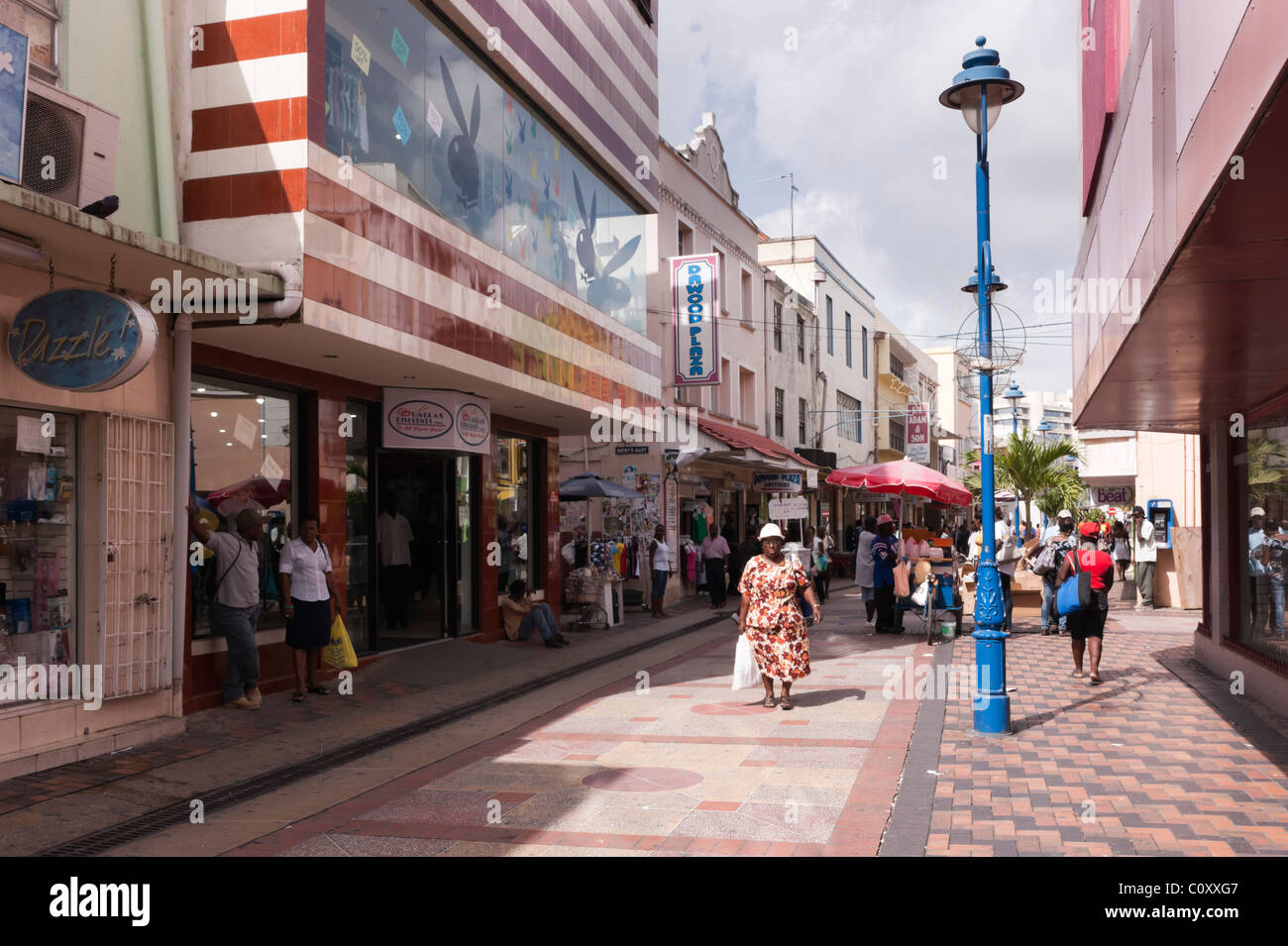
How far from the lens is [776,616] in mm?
10227

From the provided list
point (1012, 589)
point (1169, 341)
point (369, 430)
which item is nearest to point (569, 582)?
point (369, 430)

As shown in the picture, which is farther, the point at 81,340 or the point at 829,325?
the point at 829,325

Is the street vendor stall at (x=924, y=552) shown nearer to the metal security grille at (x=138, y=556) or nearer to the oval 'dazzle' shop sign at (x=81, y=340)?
the metal security grille at (x=138, y=556)

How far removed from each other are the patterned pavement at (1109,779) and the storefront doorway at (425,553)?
7.18 m

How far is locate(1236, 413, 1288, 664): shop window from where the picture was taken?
1044cm

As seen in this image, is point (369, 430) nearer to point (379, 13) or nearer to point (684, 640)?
point (379, 13)

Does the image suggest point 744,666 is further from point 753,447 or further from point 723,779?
point 753,447

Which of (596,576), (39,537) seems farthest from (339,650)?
(596,576)

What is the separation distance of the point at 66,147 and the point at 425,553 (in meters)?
7.92

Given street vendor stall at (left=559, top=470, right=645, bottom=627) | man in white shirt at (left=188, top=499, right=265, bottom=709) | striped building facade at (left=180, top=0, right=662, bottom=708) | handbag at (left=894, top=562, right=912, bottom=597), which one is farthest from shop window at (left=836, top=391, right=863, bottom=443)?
man in white shirt at (left=188, top=499, right=265, bottom=709)

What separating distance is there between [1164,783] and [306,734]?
21.8 ft

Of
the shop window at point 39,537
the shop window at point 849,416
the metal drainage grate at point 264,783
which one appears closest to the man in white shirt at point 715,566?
the metal drainage grate at point 264,783

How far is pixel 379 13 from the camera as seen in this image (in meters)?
11.0

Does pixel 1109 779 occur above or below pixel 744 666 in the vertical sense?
below
